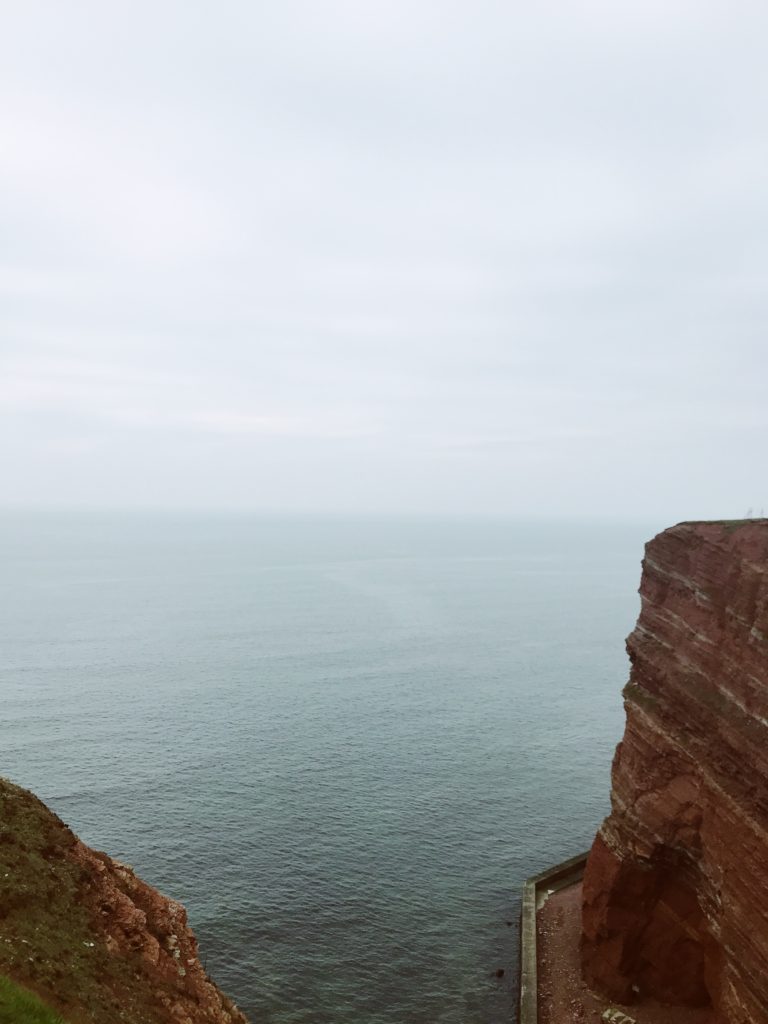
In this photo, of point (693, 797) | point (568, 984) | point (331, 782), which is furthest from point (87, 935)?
point (331, 782)

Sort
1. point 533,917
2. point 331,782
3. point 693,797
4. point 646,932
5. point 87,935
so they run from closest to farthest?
1. point 87,935
2. point 693,797
3. point 646,932
4. point 533,917
5. point 331,782

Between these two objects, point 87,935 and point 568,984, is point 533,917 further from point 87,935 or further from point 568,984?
point 87,935

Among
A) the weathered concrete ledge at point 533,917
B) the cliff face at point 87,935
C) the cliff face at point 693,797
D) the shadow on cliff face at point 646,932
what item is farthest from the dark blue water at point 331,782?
the cliff face at point 87,935

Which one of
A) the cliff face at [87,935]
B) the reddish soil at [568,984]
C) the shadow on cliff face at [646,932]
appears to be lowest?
the reddish soil at [568,984]

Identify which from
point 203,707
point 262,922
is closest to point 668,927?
point 262,922

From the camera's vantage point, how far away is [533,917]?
49.0m

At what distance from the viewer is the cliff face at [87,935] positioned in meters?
19.8

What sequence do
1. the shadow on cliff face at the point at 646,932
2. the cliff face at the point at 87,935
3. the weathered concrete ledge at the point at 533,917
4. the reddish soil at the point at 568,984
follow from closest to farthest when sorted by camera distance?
the cliff face at the point at 87,935 < the shadow on cliff face at the point at 646,932 < the reddish soil at the point at 568,984 < the weathered concrete ledge at the point at 533,917

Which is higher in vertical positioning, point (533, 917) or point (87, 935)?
point (87, 935)

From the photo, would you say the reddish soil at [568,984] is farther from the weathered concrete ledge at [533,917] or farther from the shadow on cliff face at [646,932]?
the shadow on cliff face at [646,932]

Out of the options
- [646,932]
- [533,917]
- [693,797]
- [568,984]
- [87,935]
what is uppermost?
[87,935]

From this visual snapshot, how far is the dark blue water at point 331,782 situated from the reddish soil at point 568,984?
95.8 inches

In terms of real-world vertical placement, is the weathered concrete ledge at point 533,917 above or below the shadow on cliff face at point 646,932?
below

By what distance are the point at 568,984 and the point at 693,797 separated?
54.0 ft
